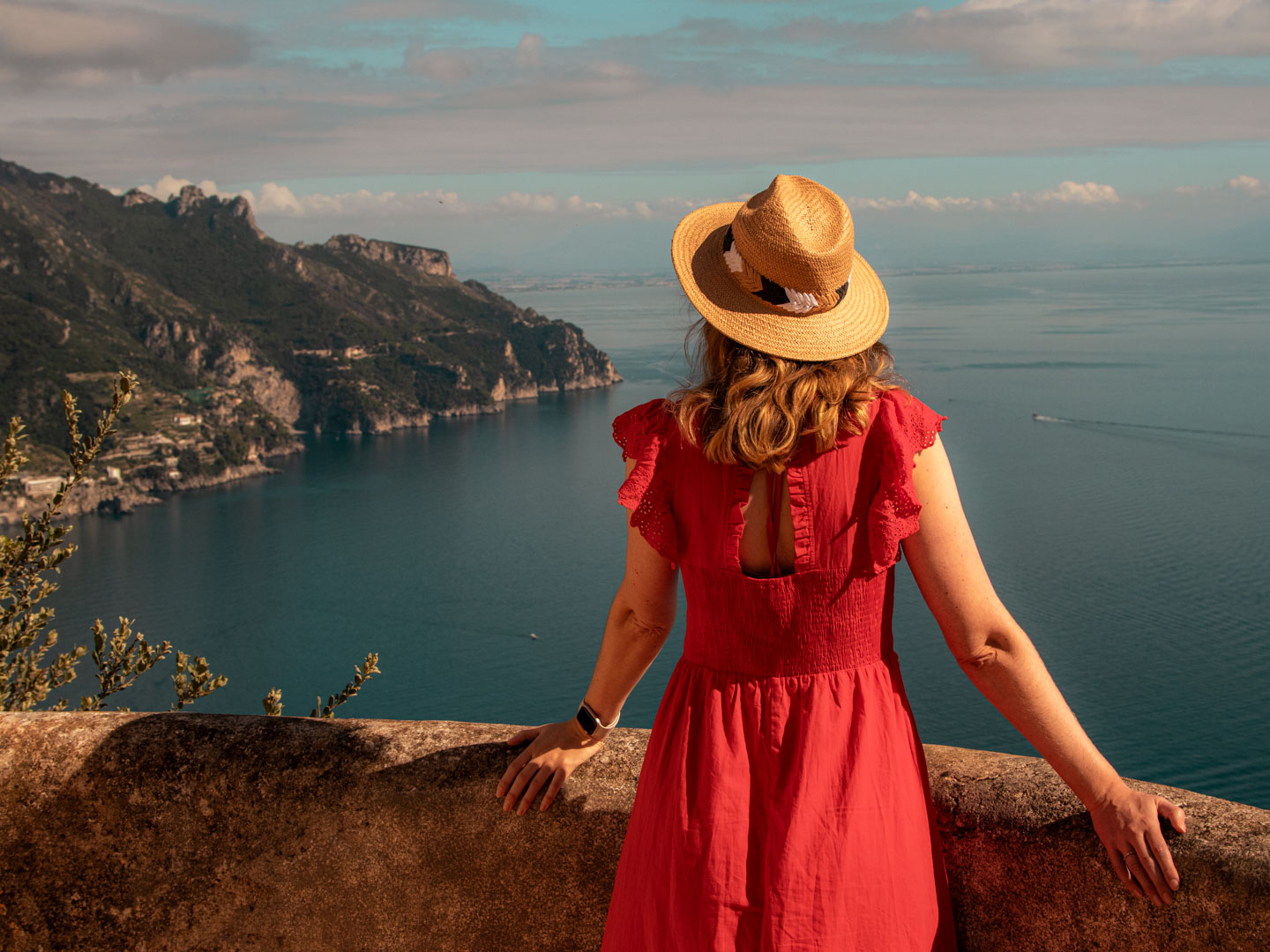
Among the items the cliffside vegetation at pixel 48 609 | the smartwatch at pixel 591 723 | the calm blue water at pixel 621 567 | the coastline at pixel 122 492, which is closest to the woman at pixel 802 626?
the smartwatch at pixel 591 723

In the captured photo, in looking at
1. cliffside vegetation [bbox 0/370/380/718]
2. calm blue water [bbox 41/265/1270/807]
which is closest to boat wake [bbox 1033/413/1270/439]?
calm blue water [bbox 41/265/1270/807]

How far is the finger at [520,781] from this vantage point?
1644 millimetres

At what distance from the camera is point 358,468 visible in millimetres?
73438

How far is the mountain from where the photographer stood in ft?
260

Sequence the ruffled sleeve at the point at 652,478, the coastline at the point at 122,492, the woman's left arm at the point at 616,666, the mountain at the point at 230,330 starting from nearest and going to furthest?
the ruffled sleeve at the point at 652,478
the woman's left arm at the point at 616,666
the coastline at the point at 122,492
the mountain at the point at 230,330

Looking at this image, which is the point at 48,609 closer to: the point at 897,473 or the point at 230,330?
the point at 897,473

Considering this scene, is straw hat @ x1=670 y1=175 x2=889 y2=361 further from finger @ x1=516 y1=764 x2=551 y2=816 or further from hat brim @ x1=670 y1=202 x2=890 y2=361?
finger @ x1=516 y1=764 x2=551 y2=816

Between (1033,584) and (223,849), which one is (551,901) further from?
(1033,584)

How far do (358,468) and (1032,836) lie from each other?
74.6 metres

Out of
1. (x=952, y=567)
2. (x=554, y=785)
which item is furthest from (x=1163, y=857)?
(x=554, y=785)

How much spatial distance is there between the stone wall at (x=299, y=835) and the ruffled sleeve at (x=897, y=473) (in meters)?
0.55

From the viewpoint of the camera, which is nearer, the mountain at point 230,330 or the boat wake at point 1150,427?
the boat wake at point 1150,427

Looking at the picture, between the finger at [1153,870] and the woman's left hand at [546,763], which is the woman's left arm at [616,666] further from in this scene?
the finger at [1153,870]

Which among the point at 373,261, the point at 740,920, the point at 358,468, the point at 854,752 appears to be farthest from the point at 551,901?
the point at 373,261
